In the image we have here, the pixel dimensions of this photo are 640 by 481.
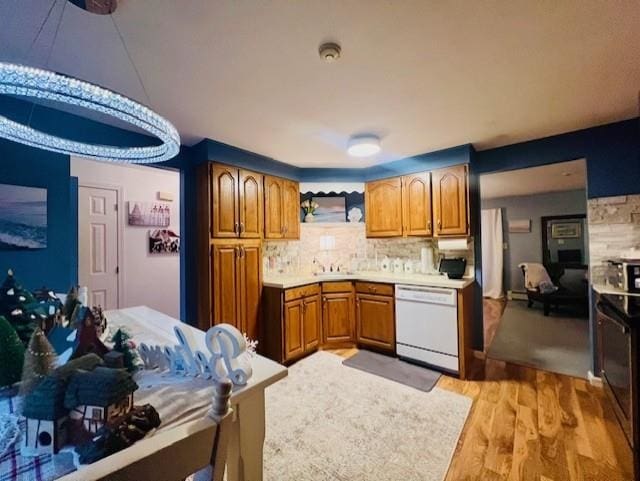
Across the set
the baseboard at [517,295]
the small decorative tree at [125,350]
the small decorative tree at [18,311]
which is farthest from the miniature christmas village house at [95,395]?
the baseboard at [517,295]

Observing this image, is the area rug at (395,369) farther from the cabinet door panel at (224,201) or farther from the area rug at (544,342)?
the cabinet door panel at (224,201)

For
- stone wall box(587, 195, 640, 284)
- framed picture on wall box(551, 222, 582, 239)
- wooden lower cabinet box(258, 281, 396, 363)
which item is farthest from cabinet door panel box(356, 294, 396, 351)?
framed picture on wall box(551, 222, 582, 239)

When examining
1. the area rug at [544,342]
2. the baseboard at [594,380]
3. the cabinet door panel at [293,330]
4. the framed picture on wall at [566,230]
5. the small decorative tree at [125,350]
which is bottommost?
the area rug at [544,342]

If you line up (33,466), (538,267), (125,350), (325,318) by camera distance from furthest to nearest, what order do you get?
(538,267) < (325,318) < (125,350) < (33,466)

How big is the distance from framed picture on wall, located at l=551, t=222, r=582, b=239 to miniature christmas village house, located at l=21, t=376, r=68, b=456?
25.6ft

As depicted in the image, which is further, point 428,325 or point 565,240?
point 565,240

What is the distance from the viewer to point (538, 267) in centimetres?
525

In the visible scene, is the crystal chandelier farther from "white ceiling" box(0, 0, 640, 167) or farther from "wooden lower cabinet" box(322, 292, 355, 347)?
"wooden lower cabinet" box(322, 292, 355, 347)

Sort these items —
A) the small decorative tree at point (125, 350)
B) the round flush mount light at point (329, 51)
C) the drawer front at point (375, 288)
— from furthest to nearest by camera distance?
1. the drawer front at point (375, 288)
2. the round flush mount light at point (329, 51)
3. the small decorative tree at point (125, 350)

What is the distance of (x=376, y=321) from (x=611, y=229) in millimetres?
2313

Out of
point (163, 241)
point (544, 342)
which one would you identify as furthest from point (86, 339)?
point (544, 342)

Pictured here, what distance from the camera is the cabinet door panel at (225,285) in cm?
268

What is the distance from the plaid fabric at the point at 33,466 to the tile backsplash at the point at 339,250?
3.05m

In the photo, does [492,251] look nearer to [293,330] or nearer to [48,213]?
[293,330]
